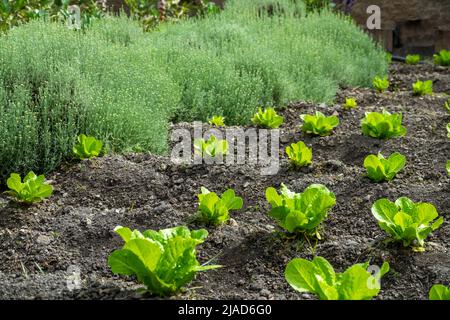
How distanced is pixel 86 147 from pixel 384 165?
1.57 m

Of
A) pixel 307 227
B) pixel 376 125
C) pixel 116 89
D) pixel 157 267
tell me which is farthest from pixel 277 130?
pixel 157 267

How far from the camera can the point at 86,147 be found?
12.0 feet

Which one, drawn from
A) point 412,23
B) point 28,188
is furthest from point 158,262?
point 412,23

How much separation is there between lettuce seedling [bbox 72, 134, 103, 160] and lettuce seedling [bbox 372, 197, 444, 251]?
1.66 metres

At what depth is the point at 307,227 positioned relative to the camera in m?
2.70

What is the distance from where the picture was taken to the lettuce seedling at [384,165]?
326cm

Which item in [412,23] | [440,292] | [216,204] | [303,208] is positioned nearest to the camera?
[440,292]

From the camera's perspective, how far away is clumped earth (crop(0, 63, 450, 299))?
2449 mm

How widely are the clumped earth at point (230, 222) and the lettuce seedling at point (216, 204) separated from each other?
2.2 inches

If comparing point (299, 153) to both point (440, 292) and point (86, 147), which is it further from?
point (440, 292)

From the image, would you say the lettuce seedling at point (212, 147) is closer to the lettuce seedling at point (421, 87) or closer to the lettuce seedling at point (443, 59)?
the lettuce seedling at point (421, 87)

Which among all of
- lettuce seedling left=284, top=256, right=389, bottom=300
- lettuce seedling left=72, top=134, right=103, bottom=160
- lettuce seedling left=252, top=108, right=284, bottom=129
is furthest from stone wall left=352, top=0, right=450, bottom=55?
lettuce seedling left=284, top=256, right=389, bottom=300
